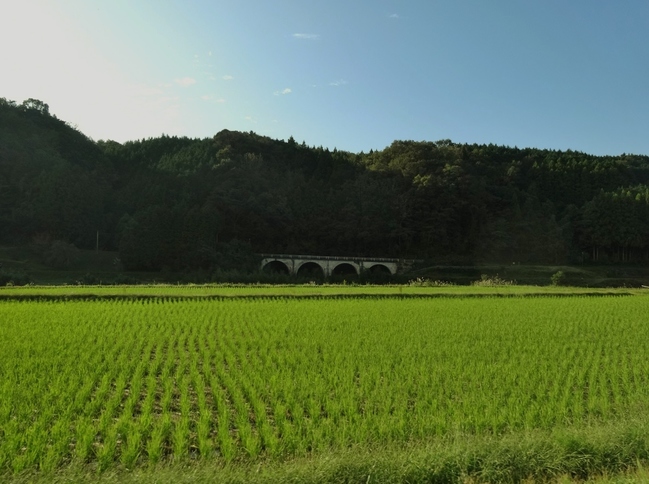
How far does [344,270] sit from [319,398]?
5093 centimetres

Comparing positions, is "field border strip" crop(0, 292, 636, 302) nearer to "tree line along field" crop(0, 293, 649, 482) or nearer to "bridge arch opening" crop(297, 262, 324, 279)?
"tree line along field" crop(0, 293, 649, 482)

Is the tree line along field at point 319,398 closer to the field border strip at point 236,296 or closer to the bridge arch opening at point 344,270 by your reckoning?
the field border strip at point 236,296

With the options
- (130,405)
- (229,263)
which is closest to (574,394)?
(130,405)

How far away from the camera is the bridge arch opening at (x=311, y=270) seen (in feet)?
175

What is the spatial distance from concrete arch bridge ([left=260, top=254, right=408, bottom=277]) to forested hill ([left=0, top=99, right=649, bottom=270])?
359 cm

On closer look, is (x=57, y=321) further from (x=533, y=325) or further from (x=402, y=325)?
(x=533, y=325)

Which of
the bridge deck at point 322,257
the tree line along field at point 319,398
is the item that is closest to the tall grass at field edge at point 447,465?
the tree line along field at point 319,398

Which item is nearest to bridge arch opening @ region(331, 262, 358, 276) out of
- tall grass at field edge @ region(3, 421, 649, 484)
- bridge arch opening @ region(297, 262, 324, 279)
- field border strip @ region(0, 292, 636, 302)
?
bridge arch opening @ region(297, 262, 324, 279)

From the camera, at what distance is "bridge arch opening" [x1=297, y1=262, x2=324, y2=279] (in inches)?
2103

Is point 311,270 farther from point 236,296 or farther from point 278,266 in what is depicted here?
point 236,296

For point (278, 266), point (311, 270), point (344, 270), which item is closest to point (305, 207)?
point (311, 270)

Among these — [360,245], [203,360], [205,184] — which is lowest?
[203,360]

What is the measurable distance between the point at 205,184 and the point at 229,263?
1523cm

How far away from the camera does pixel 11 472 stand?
439 centimetres
